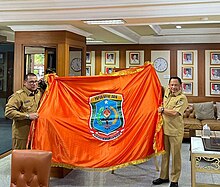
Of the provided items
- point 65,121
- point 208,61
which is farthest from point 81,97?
point 208,61

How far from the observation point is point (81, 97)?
4066 mm

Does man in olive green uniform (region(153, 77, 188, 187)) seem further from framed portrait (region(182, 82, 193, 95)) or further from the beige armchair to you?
framed portrait (region(182, 82, 193, 95))

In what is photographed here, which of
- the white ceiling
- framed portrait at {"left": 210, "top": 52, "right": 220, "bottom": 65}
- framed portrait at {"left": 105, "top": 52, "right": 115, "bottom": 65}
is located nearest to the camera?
the white ceiling

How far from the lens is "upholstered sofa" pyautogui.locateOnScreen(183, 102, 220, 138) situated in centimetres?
674

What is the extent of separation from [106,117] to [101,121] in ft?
0.29

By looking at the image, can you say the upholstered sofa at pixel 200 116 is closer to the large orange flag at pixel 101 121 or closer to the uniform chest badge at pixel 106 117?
the large orange flag at pixel 101 121

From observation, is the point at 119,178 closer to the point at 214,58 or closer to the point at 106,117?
the point at 106,117

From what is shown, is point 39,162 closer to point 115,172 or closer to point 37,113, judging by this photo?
point 37,113

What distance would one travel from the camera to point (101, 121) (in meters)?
4.00

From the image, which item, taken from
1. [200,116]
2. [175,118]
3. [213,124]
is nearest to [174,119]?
[175,118]

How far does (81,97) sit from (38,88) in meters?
0.76

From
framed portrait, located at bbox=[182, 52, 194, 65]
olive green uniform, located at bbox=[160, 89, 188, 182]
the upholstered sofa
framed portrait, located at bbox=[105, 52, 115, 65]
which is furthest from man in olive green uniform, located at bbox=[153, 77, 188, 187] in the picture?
framed portrait, located at bbox=[105, 52, 115, 65]

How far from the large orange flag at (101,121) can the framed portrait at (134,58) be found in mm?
4199

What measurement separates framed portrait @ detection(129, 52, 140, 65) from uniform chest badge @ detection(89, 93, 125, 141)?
14.4 feet
